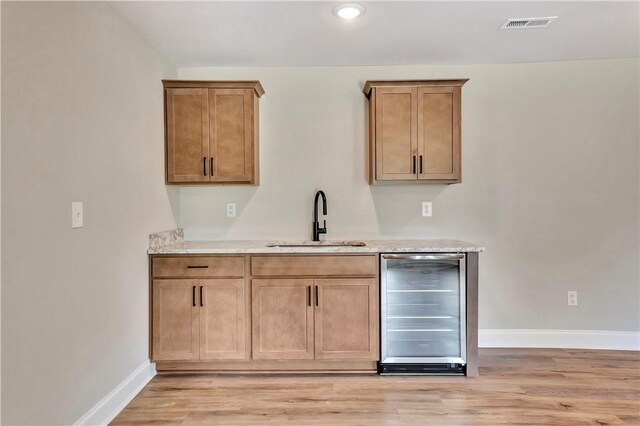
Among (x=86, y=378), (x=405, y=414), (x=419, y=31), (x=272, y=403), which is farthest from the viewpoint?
(x=419, y=31)

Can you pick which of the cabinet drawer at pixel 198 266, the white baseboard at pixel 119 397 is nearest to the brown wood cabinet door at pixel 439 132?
the cabinet drawer at pixel 198 266

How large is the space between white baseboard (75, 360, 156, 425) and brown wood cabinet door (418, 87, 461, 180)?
2418mm

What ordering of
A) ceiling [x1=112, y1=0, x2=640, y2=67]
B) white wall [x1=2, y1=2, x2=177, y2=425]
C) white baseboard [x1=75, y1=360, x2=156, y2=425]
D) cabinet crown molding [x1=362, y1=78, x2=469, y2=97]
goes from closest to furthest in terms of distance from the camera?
1. white wall [x1=2, y1=2, x2=177, y2=425]
2. white baseboard [x1=75, y1=360, x2=156, y2=425]
3. ceiling [x1=112, y1=0, x2=640, y2=67]
4. cabinet crown molding [x1=362, y1=78, x2=469, y2=97]

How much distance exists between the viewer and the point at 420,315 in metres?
2.55

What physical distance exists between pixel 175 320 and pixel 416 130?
227 cm

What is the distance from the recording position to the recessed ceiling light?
2.15 m

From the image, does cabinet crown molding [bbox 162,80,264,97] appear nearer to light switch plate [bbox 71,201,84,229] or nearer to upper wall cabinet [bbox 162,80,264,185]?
upper wall cabinet [bbox 162,80,264,185]

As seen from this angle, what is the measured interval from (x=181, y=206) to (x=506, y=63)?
304cm

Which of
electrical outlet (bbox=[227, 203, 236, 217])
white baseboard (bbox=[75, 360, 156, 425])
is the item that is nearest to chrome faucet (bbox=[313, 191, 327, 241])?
electrical outlet (bbox=[227, 203, 236, 217])

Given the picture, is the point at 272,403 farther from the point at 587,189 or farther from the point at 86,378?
the point at 587,189

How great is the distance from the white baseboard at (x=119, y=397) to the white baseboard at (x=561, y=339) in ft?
8.61

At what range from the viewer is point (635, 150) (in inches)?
119

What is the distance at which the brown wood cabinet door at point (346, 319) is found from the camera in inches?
99.8

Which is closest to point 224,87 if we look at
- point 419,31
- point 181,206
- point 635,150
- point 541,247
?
point 181,206
